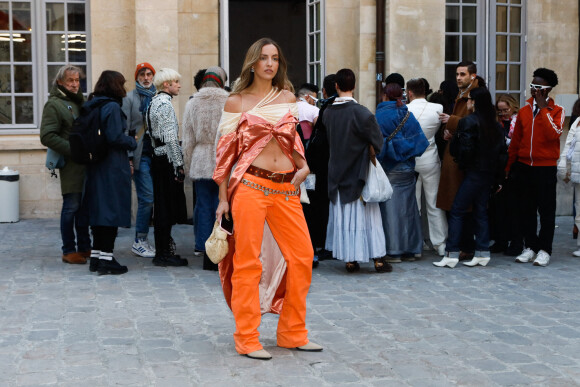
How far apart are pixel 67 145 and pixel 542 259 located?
4.63 m

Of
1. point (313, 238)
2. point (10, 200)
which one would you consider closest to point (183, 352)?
point (313, 238)

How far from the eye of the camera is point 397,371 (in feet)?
17.3

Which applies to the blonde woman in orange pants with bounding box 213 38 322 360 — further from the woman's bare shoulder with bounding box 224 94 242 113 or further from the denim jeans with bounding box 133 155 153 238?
the denim jeans with bounding box 133 155 153 238

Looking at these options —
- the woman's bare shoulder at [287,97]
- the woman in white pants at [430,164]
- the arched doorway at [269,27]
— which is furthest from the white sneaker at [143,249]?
the arched doorway at [269,27]

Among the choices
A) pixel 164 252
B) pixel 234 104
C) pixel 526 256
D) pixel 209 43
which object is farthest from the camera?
pixel 209 43

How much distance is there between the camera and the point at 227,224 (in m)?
5.63

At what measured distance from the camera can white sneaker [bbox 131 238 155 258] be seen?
9.52 metres

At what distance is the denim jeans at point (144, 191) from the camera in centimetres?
943

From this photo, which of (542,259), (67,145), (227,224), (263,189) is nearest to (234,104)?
(263,189)

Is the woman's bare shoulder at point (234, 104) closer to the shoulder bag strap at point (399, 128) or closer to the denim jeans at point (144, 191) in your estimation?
the shoulder bag strap at point (399, 128)

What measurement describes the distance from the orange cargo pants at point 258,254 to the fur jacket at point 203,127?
3074mm

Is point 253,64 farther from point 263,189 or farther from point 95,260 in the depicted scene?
point 95,260

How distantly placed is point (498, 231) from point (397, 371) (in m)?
4.85

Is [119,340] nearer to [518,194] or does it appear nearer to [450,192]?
[450,192]
